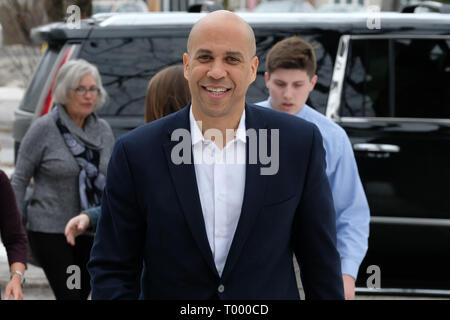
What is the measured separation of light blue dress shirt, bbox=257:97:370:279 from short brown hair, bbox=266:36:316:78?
0.41 meters

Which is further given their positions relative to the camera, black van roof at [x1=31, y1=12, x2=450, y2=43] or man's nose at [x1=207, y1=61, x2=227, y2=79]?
black van roof at [x1=31, y1=12, x2=450, y2=43]

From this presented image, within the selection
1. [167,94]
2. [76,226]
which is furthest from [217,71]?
[76,226]

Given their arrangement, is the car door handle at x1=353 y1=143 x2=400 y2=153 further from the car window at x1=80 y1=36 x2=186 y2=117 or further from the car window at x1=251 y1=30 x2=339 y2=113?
the car window at x1=80 y1=36 x2=186 y2=117

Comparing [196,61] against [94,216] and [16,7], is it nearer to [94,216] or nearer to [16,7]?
[94,216]

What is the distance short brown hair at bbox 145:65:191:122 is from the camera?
3129 millimetres

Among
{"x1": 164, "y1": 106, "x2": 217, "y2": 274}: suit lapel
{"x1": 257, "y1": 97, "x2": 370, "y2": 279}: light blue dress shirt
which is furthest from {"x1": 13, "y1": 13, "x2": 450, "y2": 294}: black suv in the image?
{"x1": 164, "y1": 106, "x2": 217, "y2": 274}: suit lapel

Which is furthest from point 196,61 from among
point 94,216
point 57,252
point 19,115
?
point 19,115

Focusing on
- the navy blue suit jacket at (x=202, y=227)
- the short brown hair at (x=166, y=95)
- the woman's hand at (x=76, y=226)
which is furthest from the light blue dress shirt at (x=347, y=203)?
the woman's hand at (x=76, y=226)

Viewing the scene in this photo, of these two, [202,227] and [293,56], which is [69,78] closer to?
[293,56]

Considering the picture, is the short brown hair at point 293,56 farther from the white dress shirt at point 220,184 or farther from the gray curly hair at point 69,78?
the white dress shirt at point 220,184

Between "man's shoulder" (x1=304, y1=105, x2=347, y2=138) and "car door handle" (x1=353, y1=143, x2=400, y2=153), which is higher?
"man's shoulder" (x1=304, y1=105, x2=347, y2=138)

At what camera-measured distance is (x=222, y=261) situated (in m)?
1.96

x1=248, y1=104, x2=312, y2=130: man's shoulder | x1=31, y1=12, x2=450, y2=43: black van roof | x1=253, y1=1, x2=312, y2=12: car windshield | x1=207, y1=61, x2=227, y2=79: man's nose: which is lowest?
x1=248, y1=104, x2=312, y2=130: man's shoulder

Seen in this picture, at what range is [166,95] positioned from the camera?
10.3 ft
